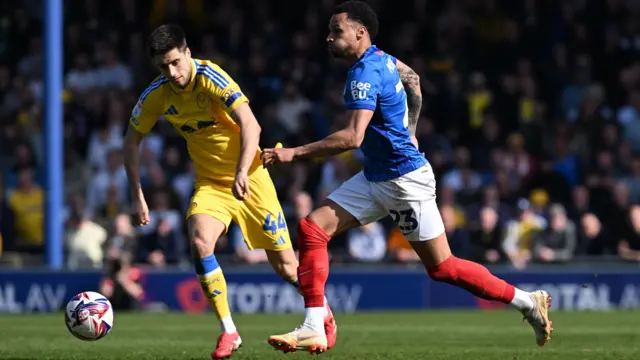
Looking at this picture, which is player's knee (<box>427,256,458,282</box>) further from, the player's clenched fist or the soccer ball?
the soccer ball

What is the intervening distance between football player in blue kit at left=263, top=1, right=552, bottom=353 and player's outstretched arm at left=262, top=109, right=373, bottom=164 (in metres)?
0.03

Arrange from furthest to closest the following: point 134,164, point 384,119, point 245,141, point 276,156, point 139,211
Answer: point 134,164
point 139,211
point 245,141
point 384,119
point 276,156

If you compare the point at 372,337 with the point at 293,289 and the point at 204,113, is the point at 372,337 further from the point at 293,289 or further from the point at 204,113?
the point at 293,289

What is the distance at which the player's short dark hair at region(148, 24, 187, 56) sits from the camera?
8.43m

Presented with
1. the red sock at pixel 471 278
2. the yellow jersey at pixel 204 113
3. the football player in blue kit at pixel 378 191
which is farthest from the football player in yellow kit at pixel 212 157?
the red sock at pixel 471 278

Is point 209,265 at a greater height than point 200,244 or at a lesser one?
lesser

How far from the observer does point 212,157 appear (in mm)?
9141

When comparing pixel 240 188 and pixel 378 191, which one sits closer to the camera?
pixel 240 188

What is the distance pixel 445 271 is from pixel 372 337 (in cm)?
281

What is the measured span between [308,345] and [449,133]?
1101 centimetres

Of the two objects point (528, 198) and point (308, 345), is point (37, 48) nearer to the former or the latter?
point (528, 198)

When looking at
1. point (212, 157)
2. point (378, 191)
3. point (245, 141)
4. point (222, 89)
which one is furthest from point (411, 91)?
point (212, 157)

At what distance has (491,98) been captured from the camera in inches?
740

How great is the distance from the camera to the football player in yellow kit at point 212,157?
8570mm
